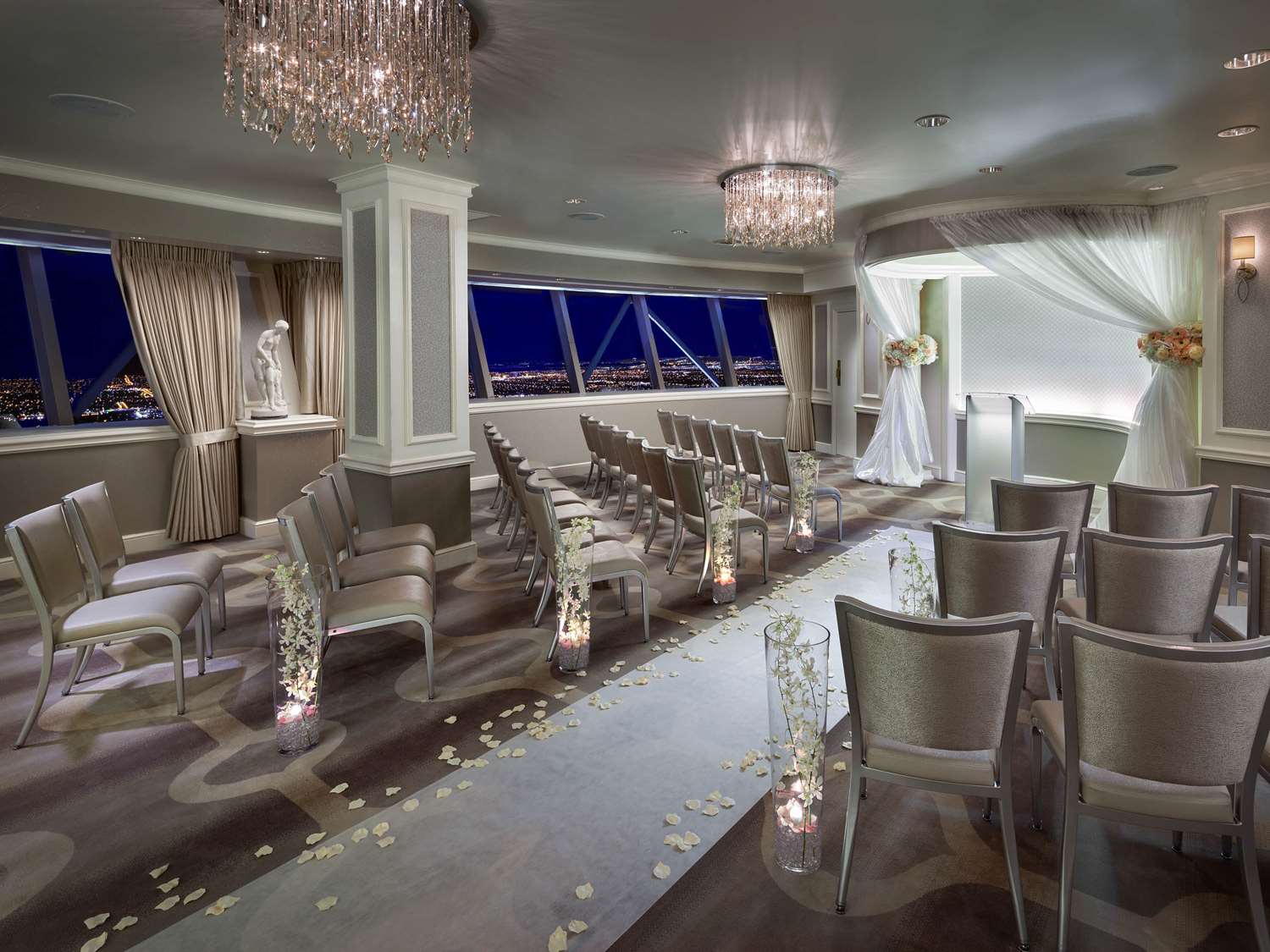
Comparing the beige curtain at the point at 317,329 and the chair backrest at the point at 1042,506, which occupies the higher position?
the beige curtain at the point at 317,329

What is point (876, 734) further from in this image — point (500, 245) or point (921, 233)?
point (500, 245)

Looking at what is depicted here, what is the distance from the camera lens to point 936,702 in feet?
6.37

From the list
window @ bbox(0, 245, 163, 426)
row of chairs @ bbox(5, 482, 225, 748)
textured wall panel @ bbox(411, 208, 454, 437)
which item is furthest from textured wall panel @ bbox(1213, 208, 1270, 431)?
window @ bbox(0, 245, 163, 426)

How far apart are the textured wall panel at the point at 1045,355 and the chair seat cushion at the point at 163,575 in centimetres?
823

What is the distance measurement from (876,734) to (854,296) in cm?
973

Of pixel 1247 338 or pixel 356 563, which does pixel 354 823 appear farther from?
pixel 1247 338

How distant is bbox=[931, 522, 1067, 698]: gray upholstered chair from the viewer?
281 cm

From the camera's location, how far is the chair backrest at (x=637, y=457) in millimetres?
6234

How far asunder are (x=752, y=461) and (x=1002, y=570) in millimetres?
4142

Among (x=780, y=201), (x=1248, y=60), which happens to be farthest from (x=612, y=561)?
(x=1248, y=60)

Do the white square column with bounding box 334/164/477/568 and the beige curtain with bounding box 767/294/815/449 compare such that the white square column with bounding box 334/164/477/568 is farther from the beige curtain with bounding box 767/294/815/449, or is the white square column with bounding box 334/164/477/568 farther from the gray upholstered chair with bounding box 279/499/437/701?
the beige curtain with bounding box 767/294/815/449

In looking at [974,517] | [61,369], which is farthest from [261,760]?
[974,517]

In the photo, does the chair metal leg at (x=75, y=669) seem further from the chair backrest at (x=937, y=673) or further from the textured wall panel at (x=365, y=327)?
the chair backrest at (x=937, y=673)

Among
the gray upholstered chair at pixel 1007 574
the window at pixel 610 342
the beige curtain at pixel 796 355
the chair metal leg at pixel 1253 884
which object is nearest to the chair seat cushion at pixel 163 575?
the gray upholstered chair at pixel 1007 574
